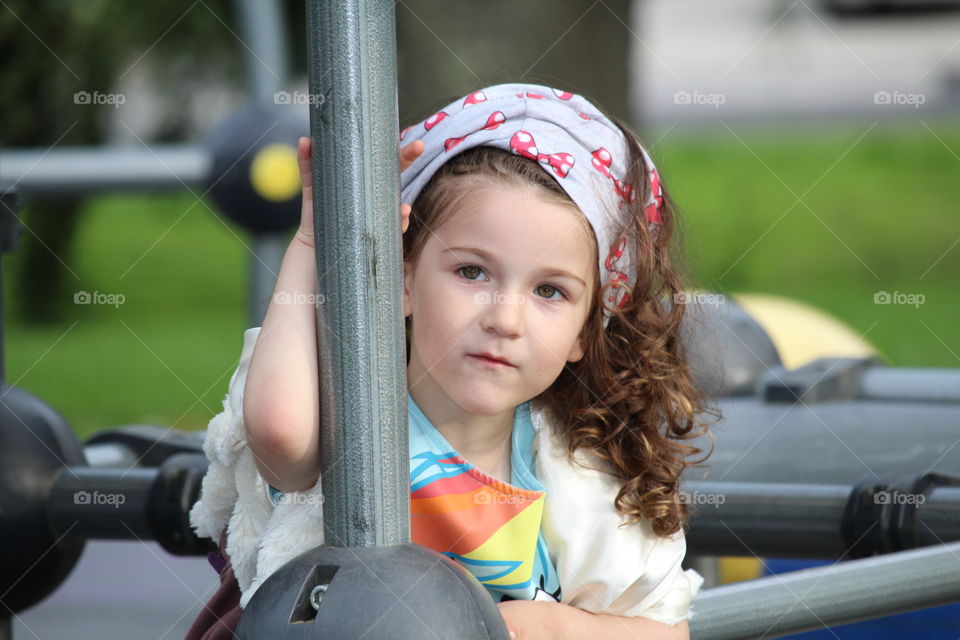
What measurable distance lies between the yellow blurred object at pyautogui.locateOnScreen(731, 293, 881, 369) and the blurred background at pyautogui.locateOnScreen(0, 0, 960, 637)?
107 millimetres

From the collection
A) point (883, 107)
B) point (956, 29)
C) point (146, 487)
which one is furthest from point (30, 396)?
point (956, 29)

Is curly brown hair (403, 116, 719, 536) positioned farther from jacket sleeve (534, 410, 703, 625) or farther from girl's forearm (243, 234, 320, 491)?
girl's forearm (243, 234, 320, 491)

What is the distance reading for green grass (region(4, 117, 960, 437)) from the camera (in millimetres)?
5812

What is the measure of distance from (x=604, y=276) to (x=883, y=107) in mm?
13478

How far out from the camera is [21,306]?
22.6ft

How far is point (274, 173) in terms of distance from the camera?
8.98 feet

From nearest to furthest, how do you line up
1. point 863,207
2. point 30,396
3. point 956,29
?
point 30,396 → point 863,207 → point 956,29

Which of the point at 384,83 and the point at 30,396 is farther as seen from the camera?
the point at 30,396

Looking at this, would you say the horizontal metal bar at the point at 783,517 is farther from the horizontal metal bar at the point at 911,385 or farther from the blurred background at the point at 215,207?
the blurred background at the point at 215,207

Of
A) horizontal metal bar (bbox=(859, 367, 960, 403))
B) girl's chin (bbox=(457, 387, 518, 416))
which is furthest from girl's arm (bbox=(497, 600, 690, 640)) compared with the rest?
horizontal metal bar (bbox=(859, 367, 960, 403))

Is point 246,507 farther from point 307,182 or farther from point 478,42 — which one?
point 478,42

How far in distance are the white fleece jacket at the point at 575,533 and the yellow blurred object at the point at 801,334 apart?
1586mm

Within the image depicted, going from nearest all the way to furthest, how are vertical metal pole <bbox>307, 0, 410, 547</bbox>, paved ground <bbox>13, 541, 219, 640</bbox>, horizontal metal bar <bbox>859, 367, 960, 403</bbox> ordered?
vertical metal pole <bbox>307, 0, 410, 547</bbox> → horizontal metal bar <bbox>859, 367, 960, 403</bbox> → paved ground <bbox>13, 541, 219, 640</bbox>

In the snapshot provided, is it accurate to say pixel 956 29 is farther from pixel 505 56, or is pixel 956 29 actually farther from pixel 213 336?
pixel 505 56
